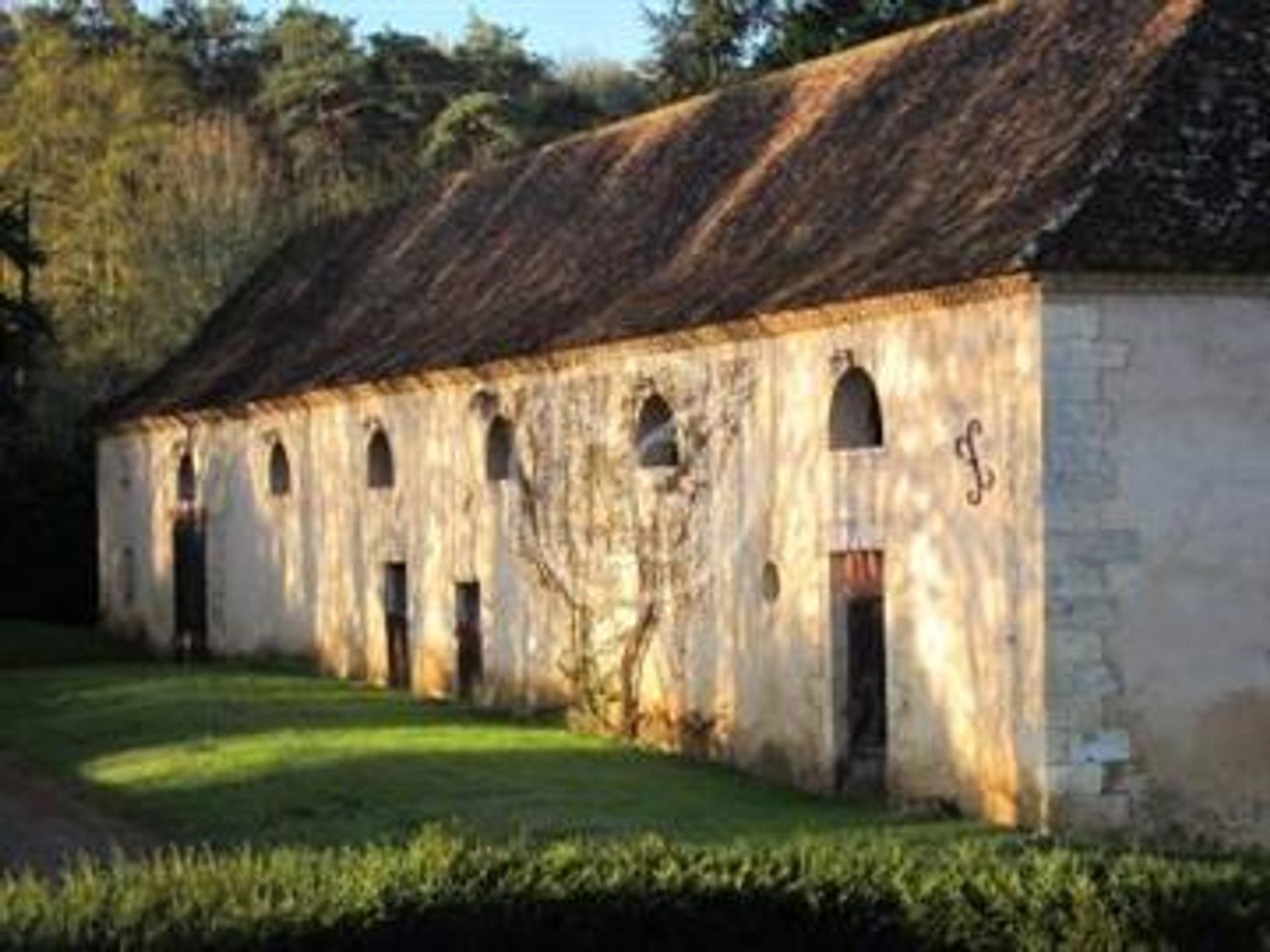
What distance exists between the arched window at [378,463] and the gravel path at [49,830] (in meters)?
11.2

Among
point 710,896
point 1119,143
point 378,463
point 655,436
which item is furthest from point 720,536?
point 710,896

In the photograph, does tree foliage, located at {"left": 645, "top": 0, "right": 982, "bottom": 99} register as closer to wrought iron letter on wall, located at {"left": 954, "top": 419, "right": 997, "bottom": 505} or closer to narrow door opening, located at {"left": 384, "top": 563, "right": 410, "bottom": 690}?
narrow door opening, located at {"left": 384, "top": 563, "right": 410, "bottom": 690}

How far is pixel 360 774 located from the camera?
25.2 metres

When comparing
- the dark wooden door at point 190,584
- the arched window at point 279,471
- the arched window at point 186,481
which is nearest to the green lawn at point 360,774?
the arched window at point 279,471

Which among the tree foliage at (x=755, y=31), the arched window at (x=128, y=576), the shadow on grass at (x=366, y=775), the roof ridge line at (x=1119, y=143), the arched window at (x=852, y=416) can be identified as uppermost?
the tree foliage at (x=755, y=31)

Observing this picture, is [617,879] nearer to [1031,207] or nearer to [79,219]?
[1031,207]

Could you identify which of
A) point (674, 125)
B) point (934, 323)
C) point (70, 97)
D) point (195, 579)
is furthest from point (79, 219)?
point (934, 323)

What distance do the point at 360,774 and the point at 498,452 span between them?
9.03 m

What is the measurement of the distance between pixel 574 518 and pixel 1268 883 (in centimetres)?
1895

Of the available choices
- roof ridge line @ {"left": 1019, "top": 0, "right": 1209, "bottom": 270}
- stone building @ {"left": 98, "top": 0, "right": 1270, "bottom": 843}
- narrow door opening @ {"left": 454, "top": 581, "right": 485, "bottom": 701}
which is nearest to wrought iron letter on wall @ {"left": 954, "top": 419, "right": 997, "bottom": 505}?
stone building @ {"left": 98, "top": 0, "right": 1270, "bottom": 843}

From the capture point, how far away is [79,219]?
221ft

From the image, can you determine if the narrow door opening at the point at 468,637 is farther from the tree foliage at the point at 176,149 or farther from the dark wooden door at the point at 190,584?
the tree foliage at the point at 176,149

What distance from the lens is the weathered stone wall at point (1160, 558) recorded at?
22.1 metres

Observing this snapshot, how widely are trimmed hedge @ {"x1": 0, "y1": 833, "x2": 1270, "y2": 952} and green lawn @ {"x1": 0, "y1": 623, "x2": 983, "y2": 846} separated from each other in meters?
6.43
